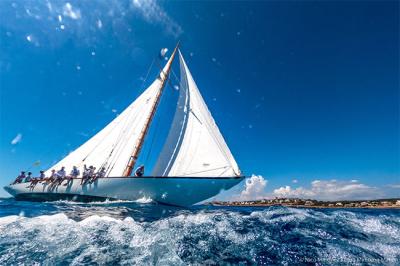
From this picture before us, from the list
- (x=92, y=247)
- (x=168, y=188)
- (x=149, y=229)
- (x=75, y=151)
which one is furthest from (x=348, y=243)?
(x=75, y=151)

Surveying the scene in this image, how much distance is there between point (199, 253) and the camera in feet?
12.0

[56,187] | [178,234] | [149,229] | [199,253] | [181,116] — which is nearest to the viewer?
[199,253]

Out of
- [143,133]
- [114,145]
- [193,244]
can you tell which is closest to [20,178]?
[114,145]

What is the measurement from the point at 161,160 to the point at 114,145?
23.1 feet

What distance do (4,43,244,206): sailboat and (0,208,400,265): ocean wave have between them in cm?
752

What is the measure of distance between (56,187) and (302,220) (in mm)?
17930

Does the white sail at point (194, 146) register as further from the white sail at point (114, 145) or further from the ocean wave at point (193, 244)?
the ocean wave at point (193, 244)

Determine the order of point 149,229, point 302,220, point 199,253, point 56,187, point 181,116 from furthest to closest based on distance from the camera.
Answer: point 181,116 < point 56,187 < point 302,220 < point 149,229 < point 199,253

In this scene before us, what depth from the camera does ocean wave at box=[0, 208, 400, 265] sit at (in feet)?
11.2

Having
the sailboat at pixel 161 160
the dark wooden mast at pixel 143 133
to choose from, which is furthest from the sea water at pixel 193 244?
the dark wooden mast at pixel 143 133

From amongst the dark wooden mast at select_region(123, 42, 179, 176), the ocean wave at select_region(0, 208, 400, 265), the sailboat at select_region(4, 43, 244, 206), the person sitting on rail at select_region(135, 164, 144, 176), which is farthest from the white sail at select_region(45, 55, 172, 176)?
the ocean wave at select_region(0, 208, 400, 265)

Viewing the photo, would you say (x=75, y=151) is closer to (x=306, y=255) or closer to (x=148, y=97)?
(x=148, y=97)

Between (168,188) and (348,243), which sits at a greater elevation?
(168,188)

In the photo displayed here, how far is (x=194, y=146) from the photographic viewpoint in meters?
15.7
